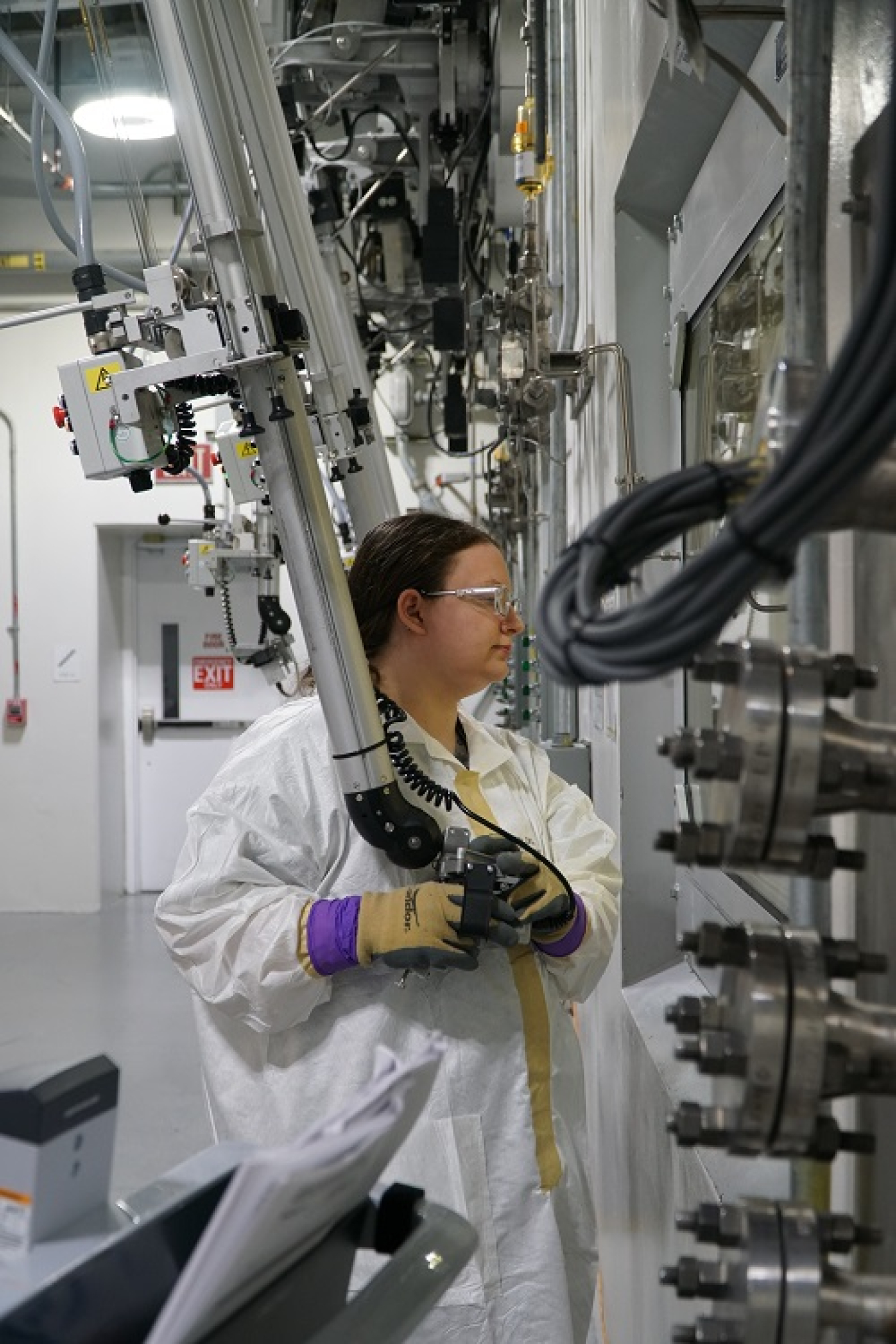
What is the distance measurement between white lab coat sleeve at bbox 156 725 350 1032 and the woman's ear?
233 millimetres

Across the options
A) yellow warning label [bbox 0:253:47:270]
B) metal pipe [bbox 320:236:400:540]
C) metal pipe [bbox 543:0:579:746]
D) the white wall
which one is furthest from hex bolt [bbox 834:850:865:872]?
the white wall

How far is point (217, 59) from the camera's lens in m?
1.44

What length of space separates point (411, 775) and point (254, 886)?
9.5 inches

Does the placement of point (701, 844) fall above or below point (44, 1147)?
above

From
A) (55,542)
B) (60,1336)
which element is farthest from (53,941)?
(60,1336)

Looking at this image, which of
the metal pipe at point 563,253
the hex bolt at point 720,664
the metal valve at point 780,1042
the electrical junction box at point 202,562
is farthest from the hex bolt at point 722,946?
the electrical junction box at point 202,562

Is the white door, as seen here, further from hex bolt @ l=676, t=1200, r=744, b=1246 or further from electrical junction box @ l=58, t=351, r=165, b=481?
hex bolt @ l=676, t=1200, r=744, b=1246

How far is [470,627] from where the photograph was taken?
5.27ft

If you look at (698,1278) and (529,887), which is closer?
(698,1278)

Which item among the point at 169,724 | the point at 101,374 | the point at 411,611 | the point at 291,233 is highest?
the point at 291,233

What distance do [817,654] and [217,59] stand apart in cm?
118

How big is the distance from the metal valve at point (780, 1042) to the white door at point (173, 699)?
6604 millimetres

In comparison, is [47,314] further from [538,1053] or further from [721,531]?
[721,531]

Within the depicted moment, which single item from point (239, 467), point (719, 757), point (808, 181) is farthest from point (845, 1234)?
point (239, 467)
